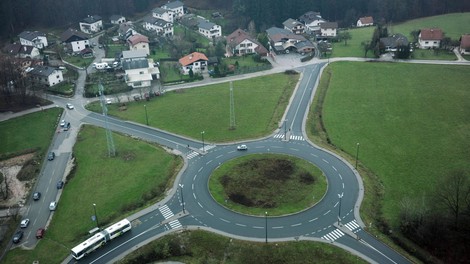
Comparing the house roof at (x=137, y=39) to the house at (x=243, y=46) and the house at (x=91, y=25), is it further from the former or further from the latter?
the house at (x=91, y=25)

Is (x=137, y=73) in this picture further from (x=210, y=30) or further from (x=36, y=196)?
(x=36, y=196)

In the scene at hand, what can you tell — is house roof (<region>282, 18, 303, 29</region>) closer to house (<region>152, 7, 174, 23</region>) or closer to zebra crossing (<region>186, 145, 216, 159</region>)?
house (<region>152, 7, 174, 23</region>)

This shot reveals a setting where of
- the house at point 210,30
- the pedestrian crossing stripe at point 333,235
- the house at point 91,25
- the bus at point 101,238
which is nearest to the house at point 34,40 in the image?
the house at point 91,25

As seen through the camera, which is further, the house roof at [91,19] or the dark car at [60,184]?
the house roof at [91,19]

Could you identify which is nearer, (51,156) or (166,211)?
(166,211)

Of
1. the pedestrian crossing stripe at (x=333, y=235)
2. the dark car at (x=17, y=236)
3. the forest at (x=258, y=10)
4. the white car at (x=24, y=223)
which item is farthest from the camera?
the forest at (x=258, y=10)

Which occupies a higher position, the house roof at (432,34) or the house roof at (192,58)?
the house roof at (432,34)

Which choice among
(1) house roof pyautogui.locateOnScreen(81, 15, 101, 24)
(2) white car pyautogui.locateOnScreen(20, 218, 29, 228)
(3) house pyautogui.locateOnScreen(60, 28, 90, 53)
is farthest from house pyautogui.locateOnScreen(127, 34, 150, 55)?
(2) white car pyautogui.locateOnScreen(20, 218, 29, 228)

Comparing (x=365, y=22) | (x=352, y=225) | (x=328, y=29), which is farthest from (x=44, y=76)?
(x=365, y=22)
